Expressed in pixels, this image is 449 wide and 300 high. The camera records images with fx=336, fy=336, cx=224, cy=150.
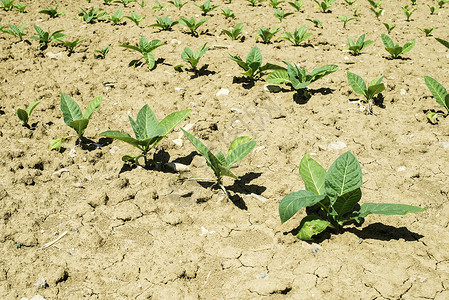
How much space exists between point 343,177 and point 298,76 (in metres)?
1.88

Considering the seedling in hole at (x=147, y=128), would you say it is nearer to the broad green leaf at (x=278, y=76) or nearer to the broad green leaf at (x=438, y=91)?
the broad green leaf at (x=278, y=76)

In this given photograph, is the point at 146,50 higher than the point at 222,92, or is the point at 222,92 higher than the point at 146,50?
the point at 146,50

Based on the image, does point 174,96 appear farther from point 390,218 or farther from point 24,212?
point 390,218

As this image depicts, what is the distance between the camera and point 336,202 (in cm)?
206

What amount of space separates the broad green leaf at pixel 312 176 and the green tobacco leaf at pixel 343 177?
136 mm

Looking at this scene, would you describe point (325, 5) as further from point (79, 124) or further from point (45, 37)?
point (79, 124)

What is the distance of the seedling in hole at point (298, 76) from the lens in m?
3.56

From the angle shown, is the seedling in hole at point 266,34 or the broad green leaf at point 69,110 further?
the seedling in hole at point 266,34

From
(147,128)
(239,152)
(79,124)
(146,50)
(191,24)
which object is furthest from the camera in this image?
(191,24)

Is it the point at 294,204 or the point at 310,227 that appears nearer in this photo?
the point at 294,204

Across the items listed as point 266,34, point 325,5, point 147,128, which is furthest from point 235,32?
point 147,128

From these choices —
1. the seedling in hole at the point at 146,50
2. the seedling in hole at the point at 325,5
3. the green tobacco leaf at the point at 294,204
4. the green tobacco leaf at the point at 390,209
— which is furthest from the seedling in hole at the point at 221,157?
the seedling in hole at the point at 325,5

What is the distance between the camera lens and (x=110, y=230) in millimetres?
2281

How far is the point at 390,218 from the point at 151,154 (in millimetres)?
1949
